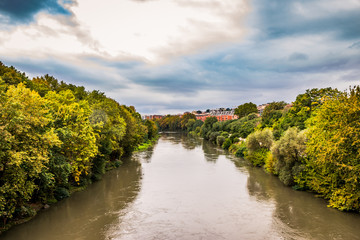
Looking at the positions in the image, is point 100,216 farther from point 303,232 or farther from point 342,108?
point 342,108

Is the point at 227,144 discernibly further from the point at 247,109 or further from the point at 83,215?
the point at 247,109

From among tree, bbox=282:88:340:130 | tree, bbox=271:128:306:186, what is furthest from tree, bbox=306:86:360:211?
tree, bbox=282:88:340:130

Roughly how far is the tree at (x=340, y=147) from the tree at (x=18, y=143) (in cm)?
2119

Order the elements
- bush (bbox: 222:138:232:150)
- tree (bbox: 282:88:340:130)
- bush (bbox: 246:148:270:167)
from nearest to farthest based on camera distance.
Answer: bush (bbox: 246:148:270:167), tree (bbox: 282:88:340:130), bush (bbox: 222:138:232:150)

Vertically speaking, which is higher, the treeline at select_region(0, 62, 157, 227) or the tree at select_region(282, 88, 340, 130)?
the tree at select_region(282, 88, 340, 130)

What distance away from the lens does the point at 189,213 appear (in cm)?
2058

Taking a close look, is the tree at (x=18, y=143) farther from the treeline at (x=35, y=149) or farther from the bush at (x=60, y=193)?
the bush at (x=60, y=193)

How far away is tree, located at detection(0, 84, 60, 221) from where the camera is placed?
14.0 metres

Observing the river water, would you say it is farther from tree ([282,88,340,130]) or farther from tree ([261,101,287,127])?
tree ([261,101,287,127])

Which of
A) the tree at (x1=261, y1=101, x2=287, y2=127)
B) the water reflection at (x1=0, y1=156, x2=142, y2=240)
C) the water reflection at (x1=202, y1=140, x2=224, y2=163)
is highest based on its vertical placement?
the tree at (x1=261, y1=101, x2=287, y2=127)

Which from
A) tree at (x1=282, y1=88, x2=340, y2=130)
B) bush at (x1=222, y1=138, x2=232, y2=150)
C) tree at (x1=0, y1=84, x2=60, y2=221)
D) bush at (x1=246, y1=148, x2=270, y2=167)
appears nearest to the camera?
tree at (x1=0, y1=84, x2=60, y2=221)

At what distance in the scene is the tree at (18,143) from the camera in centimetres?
1397

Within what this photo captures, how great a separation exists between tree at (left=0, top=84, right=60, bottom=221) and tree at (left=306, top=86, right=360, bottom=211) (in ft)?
69.5

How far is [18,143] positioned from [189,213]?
44.8 ft
